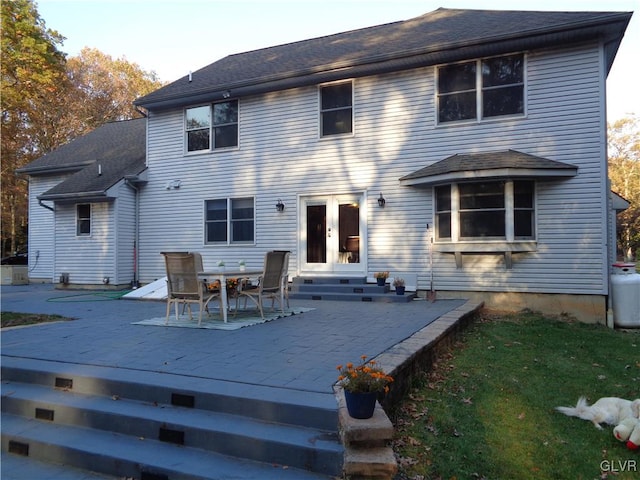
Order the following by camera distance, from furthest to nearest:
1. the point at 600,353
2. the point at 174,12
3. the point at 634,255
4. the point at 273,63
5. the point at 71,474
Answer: the point at 634,255 < the point at 273,63 < the point at 174,12 < the point at 600,353 < the point at 71,474

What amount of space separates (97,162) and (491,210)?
12.9 m

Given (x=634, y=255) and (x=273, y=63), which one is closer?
(x=273, y=63)

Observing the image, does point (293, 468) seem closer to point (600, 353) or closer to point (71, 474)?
point (71, 474)

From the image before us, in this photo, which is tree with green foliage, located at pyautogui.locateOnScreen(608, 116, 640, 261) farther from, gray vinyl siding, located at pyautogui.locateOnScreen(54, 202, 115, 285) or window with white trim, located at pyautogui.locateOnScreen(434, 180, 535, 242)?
gray vinyl siding, located at pyautogui.locateOnScreen(54, 202, 115, 285)

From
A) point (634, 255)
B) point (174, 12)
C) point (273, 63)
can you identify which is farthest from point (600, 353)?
point (634, 255)

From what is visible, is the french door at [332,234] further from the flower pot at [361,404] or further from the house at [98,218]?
the flower pot at [361,404]

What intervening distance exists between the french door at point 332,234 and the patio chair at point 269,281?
10.4 feet

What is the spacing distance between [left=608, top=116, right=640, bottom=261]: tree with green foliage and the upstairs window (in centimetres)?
2975

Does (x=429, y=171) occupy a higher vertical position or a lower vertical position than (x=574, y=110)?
lower

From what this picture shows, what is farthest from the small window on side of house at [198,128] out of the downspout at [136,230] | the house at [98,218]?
the downspout at [136,230]

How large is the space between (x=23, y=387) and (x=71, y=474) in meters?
1.56

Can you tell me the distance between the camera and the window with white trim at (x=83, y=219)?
44.1 ft

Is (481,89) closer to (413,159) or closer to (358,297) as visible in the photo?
(413,159)

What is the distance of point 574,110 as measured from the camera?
8.62m
